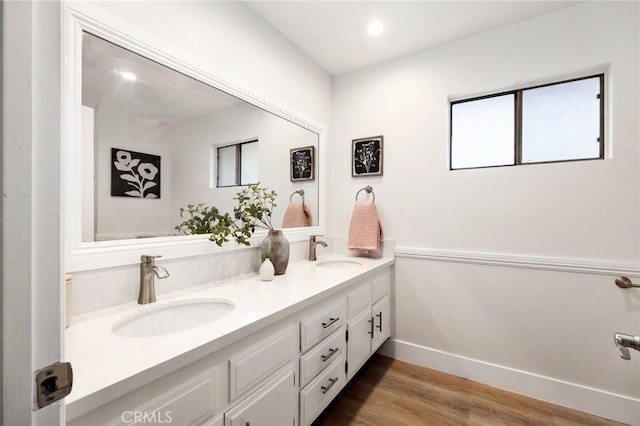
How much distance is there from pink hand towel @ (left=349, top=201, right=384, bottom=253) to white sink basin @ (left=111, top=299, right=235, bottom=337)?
1319 millimetres

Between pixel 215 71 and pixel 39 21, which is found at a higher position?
pixel 215 71

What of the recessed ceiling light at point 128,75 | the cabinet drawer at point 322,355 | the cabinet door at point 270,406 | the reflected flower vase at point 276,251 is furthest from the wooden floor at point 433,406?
the recessed ceiling light at point 128,75

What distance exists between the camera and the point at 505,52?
1.91 meters

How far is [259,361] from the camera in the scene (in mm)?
1009

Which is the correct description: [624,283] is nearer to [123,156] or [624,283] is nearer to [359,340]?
[359,340]

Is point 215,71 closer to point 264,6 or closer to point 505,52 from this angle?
point 264,6

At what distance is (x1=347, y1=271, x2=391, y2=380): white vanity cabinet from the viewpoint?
1.67 meters

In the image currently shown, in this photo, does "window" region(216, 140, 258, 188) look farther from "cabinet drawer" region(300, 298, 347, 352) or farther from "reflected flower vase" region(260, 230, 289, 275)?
"cabinet drawer" region(300, 298, 347, 352)

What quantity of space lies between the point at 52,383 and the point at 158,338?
0.47m

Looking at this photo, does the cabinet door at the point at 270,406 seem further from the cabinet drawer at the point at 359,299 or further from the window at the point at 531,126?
the window at the point at 531,126

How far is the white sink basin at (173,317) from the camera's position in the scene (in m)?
1.04

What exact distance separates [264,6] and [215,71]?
606 millimetres

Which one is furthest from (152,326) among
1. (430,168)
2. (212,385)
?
(430,168)

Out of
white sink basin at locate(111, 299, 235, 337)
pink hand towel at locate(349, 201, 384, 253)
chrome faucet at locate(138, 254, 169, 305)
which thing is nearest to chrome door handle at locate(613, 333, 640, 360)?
white sink basin at locate(111, 299, 235, 337)
